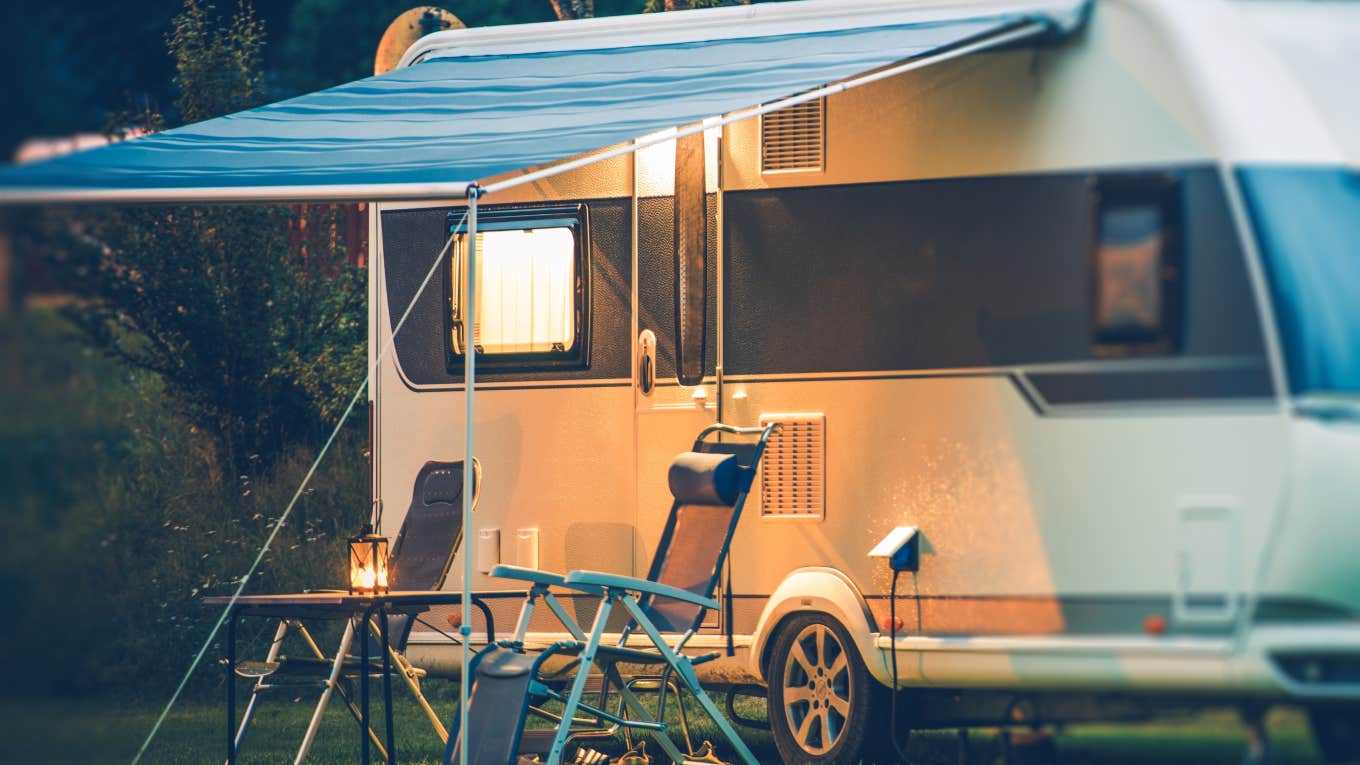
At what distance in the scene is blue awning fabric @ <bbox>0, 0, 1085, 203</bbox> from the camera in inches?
210

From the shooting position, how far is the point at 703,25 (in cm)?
688

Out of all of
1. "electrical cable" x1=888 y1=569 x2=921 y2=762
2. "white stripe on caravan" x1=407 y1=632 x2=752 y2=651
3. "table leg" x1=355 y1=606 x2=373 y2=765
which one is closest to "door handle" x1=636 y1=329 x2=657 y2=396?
"white stripe on caravan" x1=407 y1=632 x2=752 y2=651

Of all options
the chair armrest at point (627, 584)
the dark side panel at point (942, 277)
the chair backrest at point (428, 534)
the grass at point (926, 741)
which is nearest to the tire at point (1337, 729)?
the grass at point (926, 741)

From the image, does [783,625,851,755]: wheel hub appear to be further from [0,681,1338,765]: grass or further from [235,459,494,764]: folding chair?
[235,459,494,764]: folding chair

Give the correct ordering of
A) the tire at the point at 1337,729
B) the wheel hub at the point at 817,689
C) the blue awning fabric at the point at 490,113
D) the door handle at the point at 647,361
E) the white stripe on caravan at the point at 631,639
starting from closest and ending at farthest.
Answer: the tire at the point at 1337,729, the blue awning fabric at the point at 490,113, the wheel hub at the point at 817,689, the white stripe on caravan at the point at 631,639, the door handle at the point at 647,361

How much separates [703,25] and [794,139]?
33.1 inches

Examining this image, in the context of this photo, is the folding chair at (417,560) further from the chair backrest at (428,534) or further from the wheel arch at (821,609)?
the wheel arch at (821,609)

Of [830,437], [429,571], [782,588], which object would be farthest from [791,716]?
[429,571]

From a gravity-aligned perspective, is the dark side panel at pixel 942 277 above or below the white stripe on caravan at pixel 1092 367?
above

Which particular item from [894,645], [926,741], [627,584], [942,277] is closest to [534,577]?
[627,584]

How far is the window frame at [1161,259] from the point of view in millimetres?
4887

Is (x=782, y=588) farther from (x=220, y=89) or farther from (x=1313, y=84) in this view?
(x=220, y=89)

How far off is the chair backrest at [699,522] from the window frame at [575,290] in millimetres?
741

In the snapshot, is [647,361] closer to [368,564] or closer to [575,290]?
[575,290]
